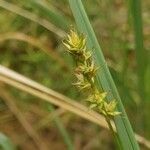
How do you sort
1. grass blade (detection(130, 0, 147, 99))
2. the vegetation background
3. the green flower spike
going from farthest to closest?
the vegetation background → grass blade (detection(130, 0, 147, 99)) → the green flower spike

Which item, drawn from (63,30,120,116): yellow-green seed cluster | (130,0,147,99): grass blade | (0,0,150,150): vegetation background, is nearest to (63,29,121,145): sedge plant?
(63,30,120,116): yellow-green seed cluster

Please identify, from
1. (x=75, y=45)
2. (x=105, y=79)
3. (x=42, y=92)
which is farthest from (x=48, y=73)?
(x=75, y=45)

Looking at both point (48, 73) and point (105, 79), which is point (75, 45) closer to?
point (105, 79)

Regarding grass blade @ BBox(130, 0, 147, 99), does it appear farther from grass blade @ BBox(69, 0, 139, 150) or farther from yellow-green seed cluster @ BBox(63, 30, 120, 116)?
yellow-green seed cluster @ BBox(63, 30, 120, 116)

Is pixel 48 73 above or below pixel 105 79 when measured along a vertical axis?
above

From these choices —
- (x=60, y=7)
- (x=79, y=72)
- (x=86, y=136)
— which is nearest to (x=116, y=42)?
(x=60, y=7)

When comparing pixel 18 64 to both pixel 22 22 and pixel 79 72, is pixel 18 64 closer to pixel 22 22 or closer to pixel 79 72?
pixel 22 22
